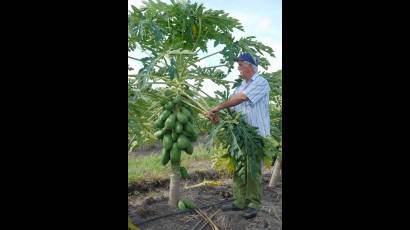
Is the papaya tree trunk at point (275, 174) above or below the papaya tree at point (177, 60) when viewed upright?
below

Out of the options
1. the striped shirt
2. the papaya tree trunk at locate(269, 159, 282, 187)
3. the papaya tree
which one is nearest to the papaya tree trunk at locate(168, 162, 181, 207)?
the papaya tree

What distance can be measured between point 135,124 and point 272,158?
0.93 m

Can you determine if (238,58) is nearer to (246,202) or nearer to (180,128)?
(180,128)

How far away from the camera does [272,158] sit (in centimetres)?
338

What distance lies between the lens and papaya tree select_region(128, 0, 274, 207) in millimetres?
3068

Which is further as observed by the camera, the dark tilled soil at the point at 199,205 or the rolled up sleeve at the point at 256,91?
the rolled up sleeve at the point at 256,91

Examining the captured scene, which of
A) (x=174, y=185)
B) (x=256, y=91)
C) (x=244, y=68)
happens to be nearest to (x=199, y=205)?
(x=174, y=185)

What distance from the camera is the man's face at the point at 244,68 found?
3.25 metres

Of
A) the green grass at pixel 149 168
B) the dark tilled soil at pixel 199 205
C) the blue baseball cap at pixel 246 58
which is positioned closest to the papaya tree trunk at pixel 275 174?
the dark tilled soil at pixel 199 205

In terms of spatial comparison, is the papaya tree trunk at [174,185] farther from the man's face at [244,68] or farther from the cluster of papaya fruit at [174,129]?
the man's face at [244,68]

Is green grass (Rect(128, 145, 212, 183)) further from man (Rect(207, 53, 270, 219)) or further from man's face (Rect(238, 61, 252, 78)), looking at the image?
man's face (Rect(238, 61, 252, 78))

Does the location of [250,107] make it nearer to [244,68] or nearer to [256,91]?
[256,91]

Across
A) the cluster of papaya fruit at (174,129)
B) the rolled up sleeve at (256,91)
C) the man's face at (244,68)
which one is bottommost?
the cluster of papaya fruit at (174,129)
